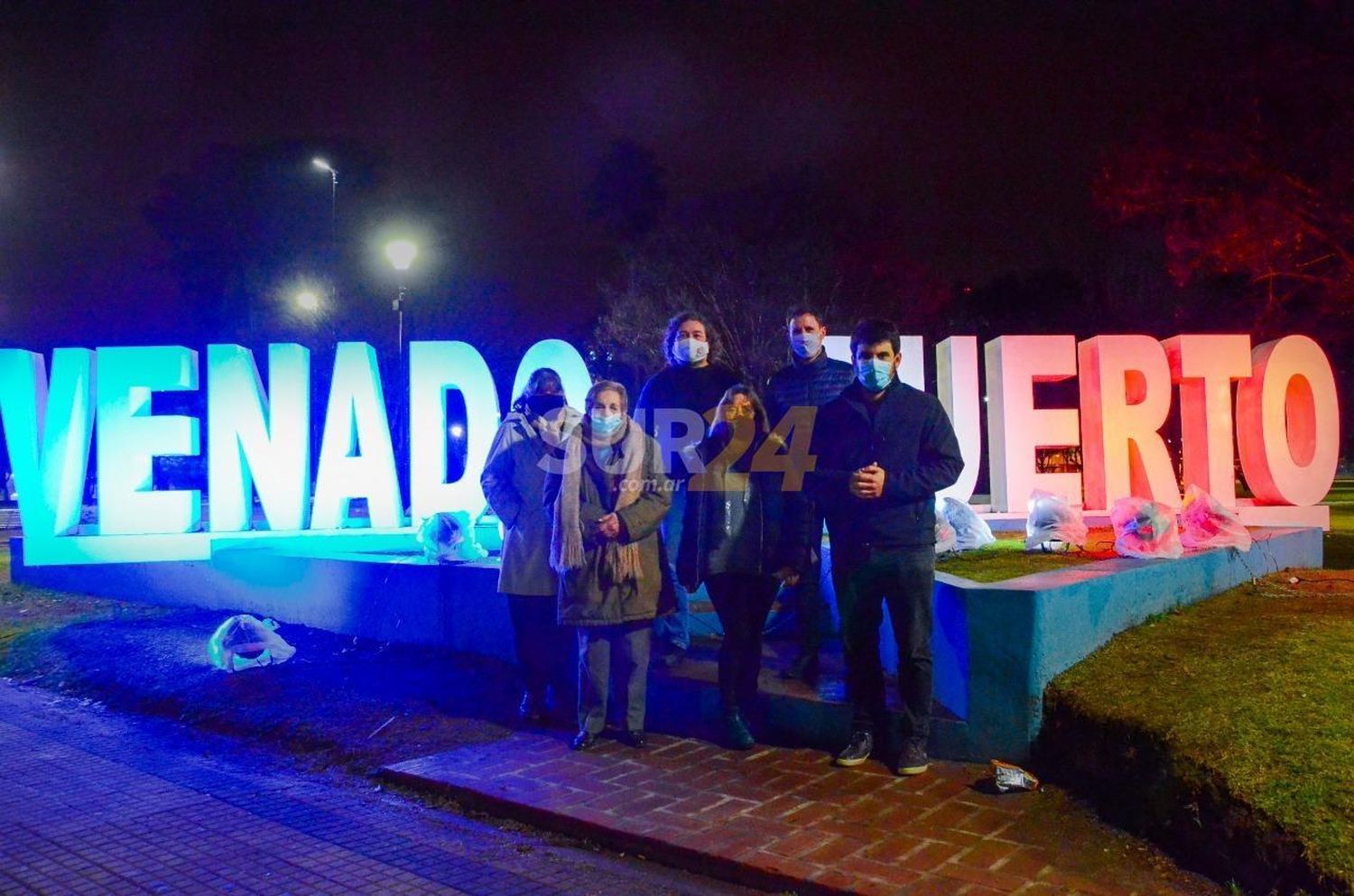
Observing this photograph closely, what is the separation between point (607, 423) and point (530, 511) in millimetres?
822

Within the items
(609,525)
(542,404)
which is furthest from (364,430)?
(609,525)

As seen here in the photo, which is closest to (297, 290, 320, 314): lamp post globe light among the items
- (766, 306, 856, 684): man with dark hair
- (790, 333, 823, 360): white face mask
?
(766, 306, 856, 684): man with dark hair

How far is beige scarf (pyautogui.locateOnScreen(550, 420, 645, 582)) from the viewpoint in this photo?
5.61 meters

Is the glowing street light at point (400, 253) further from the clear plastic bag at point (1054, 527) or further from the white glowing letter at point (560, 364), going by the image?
the clear plastic bag at point (1054, 527)

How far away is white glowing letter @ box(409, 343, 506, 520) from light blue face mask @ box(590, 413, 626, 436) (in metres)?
5.68

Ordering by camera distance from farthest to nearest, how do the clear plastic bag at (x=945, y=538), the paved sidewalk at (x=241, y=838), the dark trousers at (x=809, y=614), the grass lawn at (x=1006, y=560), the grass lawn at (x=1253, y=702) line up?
the clear plastic bag at (x=945, y=538), the grass lawn at (x=1006, y=560), the dark trousers at (x=809, y=614), the paved sidewalk at (x=241, y=838), the grass lawn at (x=1253, y=702)

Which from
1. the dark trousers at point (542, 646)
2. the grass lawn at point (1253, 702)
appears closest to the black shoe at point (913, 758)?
the grass lawn at point (1253, 702)

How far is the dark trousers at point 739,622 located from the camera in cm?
542

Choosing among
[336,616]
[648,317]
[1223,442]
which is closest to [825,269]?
[648,317]

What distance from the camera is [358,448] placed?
1162cm

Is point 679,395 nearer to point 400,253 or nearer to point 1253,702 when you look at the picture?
point 1253,702

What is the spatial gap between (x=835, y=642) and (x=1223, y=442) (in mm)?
7301

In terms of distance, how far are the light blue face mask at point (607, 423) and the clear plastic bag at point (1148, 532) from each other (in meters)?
3.79

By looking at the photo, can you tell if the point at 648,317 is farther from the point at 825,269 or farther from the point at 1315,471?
the point at 1315,471
